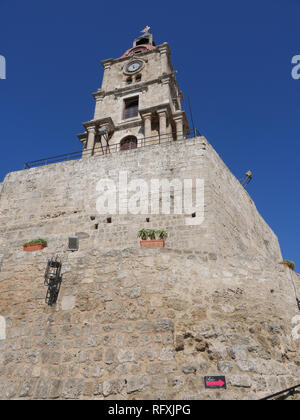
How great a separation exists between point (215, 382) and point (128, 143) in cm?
1641

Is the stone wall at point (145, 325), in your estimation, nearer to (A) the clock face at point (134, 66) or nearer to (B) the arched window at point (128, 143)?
(B) the arched window at point (128, 143)

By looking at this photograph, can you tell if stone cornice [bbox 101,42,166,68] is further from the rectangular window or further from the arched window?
the arched window

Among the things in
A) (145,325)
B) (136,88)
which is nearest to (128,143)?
(136,88)

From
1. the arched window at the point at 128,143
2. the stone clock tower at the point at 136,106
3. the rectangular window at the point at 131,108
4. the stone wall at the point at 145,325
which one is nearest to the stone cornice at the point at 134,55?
the stone clock tower at the point at 136,106

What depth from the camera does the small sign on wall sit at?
4992 mm

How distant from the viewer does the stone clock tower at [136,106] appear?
19.1 meters

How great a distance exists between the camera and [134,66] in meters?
23.8

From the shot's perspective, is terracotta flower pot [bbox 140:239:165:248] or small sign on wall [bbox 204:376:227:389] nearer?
small sign on wall [bbox 204:376:227:389]

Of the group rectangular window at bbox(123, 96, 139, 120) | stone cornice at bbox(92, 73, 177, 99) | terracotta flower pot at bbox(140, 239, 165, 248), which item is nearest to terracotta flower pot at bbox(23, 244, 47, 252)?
terracotta flower pot at bbox(140, 239, 165, 248)

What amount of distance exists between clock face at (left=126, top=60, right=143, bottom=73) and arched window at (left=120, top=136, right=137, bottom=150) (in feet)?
23.9

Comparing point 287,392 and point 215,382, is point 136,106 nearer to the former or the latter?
point 215,382

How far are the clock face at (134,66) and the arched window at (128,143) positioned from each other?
7279 mm

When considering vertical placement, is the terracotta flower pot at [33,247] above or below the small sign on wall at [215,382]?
above

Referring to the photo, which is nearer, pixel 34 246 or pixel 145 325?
pixel 145 325
